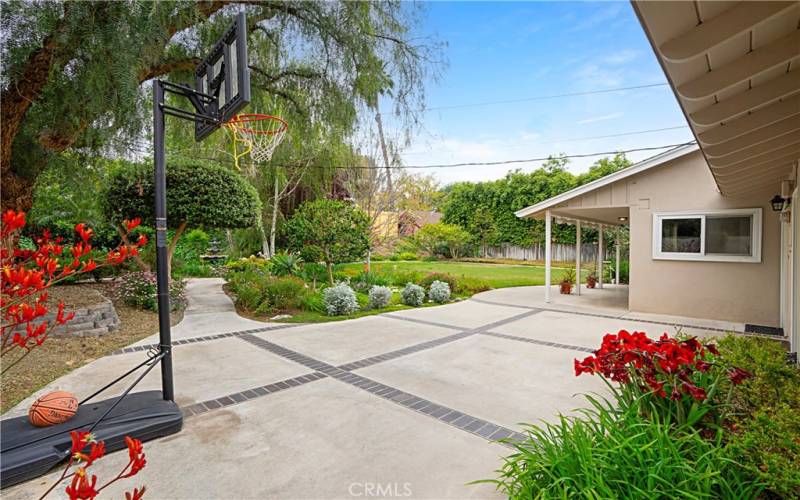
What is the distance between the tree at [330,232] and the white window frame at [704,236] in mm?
6973

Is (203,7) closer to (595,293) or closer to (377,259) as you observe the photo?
(595,293)

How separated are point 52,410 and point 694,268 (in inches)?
387

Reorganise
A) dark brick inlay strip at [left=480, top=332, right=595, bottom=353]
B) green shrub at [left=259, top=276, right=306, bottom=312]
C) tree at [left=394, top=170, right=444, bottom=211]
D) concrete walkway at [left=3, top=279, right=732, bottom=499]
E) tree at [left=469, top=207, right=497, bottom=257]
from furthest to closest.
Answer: tree at [left=469, top=207, right=497, bottom=257], tree at [left=394, top=170, right=444, bottom=211], green shrub at [left=259, top=276, right=306, bottom=312], dark brick inlay strip at [left=480, top=332, right=595, bottom=353], concrete walkway at [left=3, top=279, right=732, bottom=499]

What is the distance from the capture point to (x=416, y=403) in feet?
11.8

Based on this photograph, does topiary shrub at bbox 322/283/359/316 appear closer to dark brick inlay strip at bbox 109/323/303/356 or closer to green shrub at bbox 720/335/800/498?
dark brick inlay strip at bbox 109/323/303/356

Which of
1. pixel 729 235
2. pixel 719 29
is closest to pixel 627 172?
pixel 729 235

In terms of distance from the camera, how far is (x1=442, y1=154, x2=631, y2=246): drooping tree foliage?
21.9 metres

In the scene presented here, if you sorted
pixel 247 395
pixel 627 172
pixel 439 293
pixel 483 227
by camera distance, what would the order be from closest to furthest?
pixel 247 395 < pixel 627 172 < pixel 439 293 < pixel 483 227

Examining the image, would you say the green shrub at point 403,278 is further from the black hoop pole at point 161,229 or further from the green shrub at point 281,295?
the black hoop pole at point 161,229

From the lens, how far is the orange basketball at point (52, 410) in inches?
110

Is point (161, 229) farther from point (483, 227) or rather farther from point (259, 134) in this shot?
point (483, 227)

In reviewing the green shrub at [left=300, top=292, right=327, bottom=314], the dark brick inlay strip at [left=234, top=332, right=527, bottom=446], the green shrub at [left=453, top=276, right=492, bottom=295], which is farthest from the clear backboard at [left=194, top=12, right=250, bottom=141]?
the green shrub at [left=453, top=276, right=492, bottom=295]

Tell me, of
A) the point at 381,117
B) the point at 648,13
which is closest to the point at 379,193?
the point at 381,117

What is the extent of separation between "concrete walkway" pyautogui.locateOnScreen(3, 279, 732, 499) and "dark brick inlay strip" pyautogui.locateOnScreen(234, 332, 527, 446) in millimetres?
17
